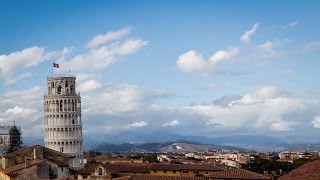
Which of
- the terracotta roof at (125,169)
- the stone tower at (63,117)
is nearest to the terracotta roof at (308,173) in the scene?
the terracotta roof at (125,169)

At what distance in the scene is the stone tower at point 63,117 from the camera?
350 feet

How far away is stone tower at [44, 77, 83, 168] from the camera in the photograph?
4205 inches

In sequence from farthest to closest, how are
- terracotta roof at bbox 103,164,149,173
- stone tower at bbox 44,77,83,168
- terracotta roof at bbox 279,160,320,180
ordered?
stone tower at bbox 44,77,83,168 → terracotta roof at bbox 103,164,149,173 → terracotta roof at bbox 279,160,320,180

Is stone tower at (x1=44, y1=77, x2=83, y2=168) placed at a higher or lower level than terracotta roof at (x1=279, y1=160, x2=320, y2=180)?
higher

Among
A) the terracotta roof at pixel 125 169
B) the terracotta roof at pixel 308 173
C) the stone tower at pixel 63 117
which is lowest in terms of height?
the terracotta roof at pixel 308 173

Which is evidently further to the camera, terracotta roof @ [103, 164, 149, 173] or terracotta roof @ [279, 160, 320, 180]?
terracotta roof @ [103, 164, 149, 173]

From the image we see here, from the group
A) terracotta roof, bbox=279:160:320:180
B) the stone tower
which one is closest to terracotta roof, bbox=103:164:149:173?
the stone tower

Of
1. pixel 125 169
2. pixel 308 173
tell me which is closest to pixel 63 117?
pixel 125 169

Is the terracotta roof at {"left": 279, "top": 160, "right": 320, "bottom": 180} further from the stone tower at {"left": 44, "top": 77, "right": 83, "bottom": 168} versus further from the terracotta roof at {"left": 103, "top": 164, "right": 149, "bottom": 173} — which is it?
the stone tower at {"left": 44, "top": 77, "right": 83, "bottom": 168}

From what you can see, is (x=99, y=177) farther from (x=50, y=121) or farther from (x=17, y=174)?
(x=50, y=121)

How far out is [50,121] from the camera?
10812 centimetres

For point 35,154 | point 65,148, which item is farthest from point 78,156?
point 35,154

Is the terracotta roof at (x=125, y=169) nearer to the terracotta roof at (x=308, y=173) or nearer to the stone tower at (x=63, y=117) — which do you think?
the stone tower at (x=63, y=117)

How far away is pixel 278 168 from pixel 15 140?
4706cm
